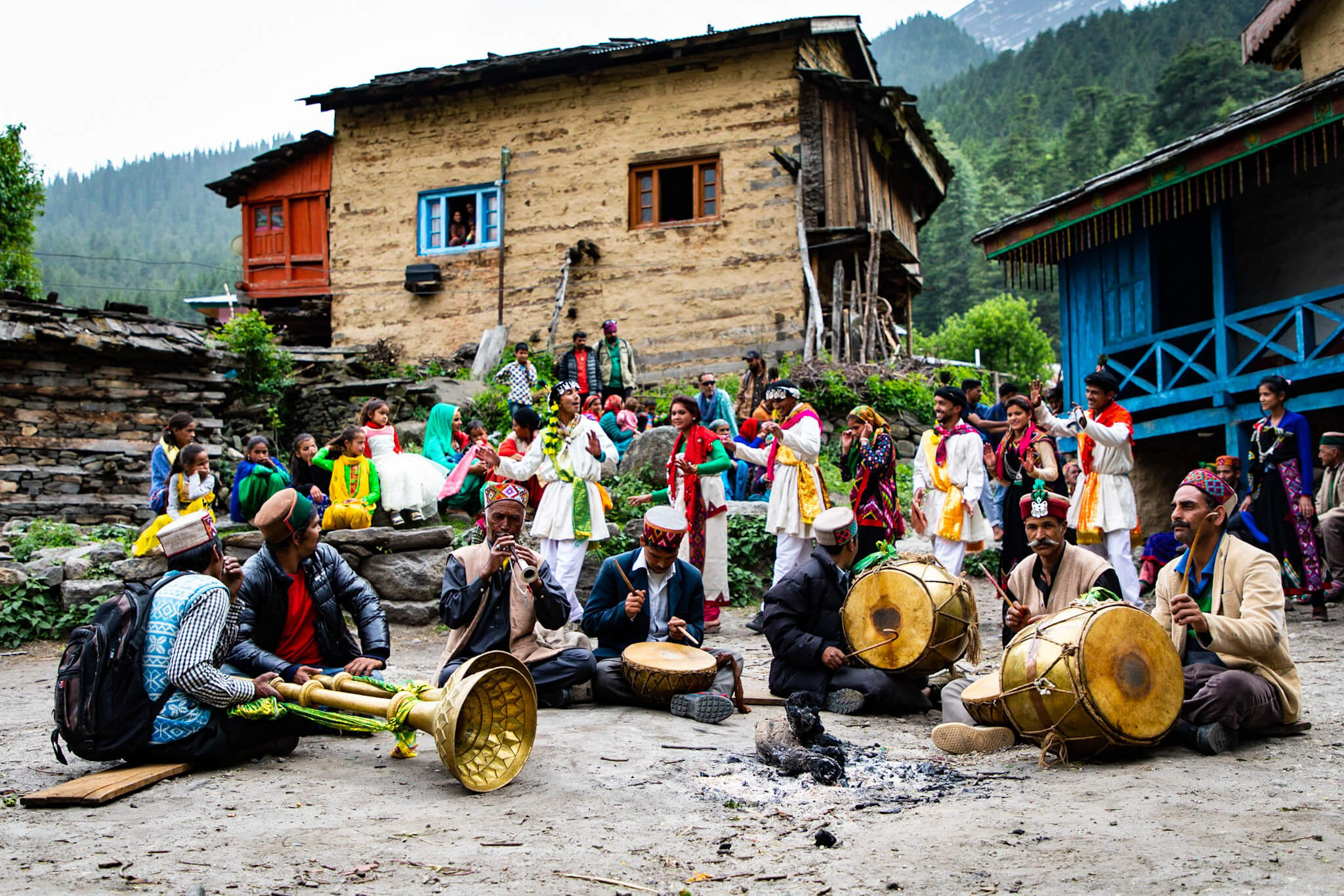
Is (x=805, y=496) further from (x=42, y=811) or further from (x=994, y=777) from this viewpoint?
(x=42, y=811)

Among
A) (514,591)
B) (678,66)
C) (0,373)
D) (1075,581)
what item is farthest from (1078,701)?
(678,66)

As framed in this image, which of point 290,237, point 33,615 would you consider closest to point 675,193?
point 290,237

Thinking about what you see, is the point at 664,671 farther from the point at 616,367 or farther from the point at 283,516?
the point at 616,367

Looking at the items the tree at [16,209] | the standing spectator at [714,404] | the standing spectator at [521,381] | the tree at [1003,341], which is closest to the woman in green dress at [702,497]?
the standing spectator at [714,404]

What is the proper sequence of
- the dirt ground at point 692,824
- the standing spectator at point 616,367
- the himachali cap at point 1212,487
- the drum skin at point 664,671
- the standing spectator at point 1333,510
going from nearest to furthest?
the dirt ground at point 692,824 → the himachali cap at point 1212,487 → the drum skin at point 664,671 → the standing spectator at point 1333,510 → the standing spectator at point 616,367

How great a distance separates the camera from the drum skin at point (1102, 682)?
4590 millimetres

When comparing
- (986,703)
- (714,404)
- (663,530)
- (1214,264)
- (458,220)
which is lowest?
(986,703)

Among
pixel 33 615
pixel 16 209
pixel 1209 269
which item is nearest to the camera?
pixel 33 615

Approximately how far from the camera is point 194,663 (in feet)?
14.7

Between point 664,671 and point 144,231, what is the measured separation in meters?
98.7

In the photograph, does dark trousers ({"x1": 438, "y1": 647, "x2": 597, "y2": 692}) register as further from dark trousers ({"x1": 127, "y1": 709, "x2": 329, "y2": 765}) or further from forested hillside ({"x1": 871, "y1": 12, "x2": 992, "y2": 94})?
forested hillside ({"x1": 871, "y1": 12, "x2": 992, "y2": 94})

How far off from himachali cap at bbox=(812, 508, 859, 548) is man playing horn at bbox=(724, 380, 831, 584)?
199 centimetres

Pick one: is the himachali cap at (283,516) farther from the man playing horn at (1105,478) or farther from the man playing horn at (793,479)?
the man playing horn at (1105,478)

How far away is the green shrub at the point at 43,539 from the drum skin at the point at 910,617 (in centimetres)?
747
